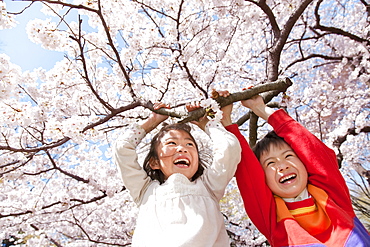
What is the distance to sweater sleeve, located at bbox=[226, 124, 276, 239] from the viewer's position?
1608 millimetres

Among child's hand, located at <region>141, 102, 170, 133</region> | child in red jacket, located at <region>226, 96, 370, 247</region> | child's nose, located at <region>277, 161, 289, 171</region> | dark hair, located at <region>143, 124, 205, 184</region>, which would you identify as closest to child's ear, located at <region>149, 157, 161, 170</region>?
dark hair, located at <region>143, 124, 205, 184</region>

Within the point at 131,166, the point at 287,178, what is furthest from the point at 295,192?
the point at 131,166

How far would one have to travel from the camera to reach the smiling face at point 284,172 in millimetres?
1642

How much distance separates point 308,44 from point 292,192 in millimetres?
5761

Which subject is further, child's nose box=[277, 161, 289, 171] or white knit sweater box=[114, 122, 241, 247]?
child's nose box=[277, 161, 289, 171]

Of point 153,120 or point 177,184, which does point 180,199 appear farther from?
point 153,120

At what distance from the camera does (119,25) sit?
4195 mm

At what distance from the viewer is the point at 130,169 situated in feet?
5.75

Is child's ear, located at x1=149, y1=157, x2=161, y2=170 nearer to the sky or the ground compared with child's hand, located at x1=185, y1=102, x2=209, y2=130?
nearer to the ground

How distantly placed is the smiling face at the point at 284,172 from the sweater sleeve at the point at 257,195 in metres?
0.06

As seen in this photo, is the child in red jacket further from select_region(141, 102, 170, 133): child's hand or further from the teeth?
select_region(141, 102, 170, 133): child's hand

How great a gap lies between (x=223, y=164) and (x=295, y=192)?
47 cm

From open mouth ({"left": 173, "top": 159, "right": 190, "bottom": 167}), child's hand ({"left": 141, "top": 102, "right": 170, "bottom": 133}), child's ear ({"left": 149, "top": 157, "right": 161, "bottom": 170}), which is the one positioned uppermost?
child's hand ({"left": 141, "top": 102, "right": 170, "bottom": 133})

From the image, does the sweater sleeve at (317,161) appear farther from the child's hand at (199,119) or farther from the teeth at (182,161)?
the teeth at (182,161)
